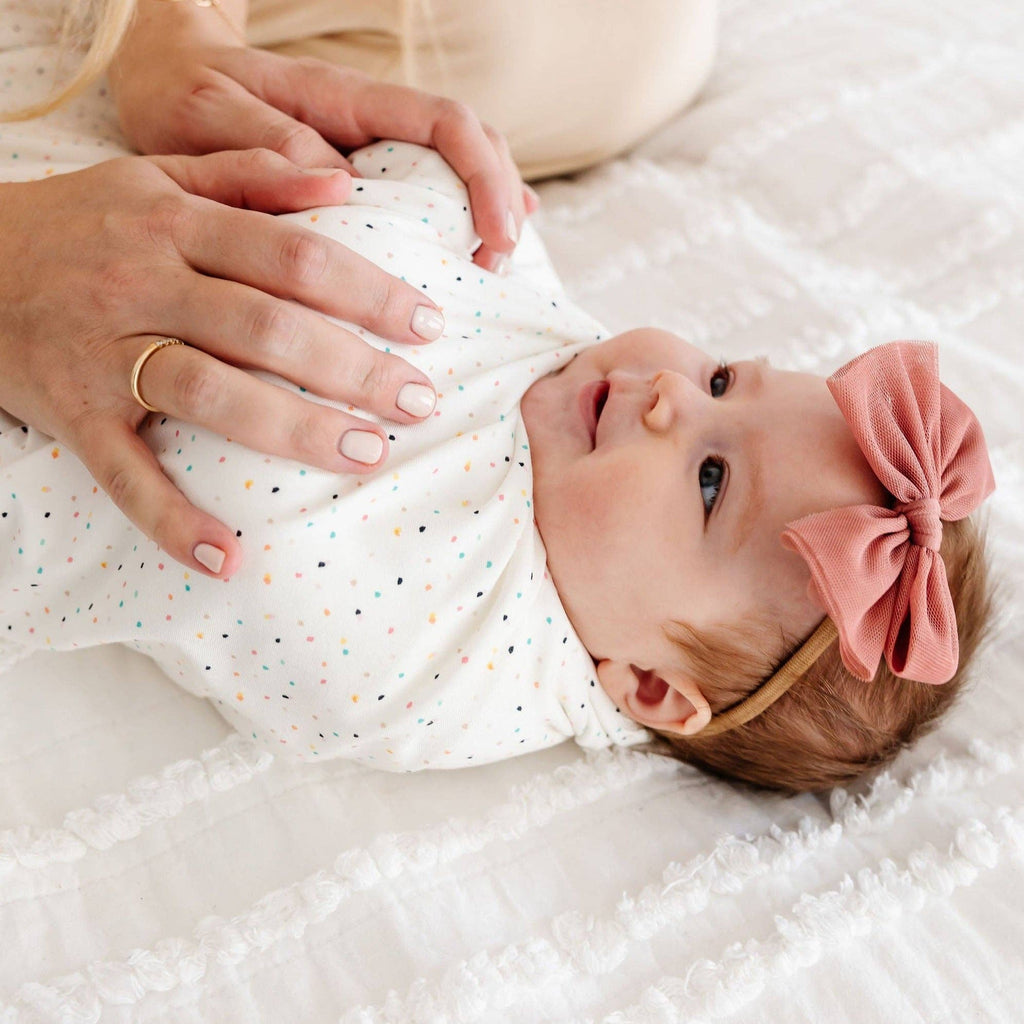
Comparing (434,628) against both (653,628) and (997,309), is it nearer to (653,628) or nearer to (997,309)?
(653,628)

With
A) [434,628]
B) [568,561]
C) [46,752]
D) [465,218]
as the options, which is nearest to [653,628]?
[568,561]

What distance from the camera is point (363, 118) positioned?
115 centimetres

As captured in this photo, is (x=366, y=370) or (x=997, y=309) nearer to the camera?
(x=366, y=370)

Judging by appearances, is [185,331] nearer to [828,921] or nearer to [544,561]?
[544,561]

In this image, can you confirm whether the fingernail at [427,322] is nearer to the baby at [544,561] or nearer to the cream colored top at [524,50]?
the baby at [544,561]

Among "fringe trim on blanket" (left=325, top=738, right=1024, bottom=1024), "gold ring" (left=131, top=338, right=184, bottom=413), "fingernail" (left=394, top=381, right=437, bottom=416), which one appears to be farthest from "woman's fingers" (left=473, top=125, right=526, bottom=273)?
"fringe trim on blanket" (left=325, top=738, right=1024, bottom=1024)

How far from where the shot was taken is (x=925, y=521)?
0.94 meters

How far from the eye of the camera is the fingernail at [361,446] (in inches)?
35.2

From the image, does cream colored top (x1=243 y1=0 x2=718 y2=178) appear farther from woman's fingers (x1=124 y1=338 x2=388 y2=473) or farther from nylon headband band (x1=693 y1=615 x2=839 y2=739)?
nylon headband band (x1=693 y1=615 x2=839 y2=739)

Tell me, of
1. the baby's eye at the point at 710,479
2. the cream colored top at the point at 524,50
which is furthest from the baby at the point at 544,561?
the cream colored top at the point at 524,50

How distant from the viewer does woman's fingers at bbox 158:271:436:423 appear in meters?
0.88

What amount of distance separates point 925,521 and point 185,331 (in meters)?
0.67

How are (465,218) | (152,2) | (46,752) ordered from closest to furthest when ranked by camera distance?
1. (46,752)
2. (465,218)
3. (152,2)

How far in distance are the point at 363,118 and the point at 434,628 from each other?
57 centimetres
